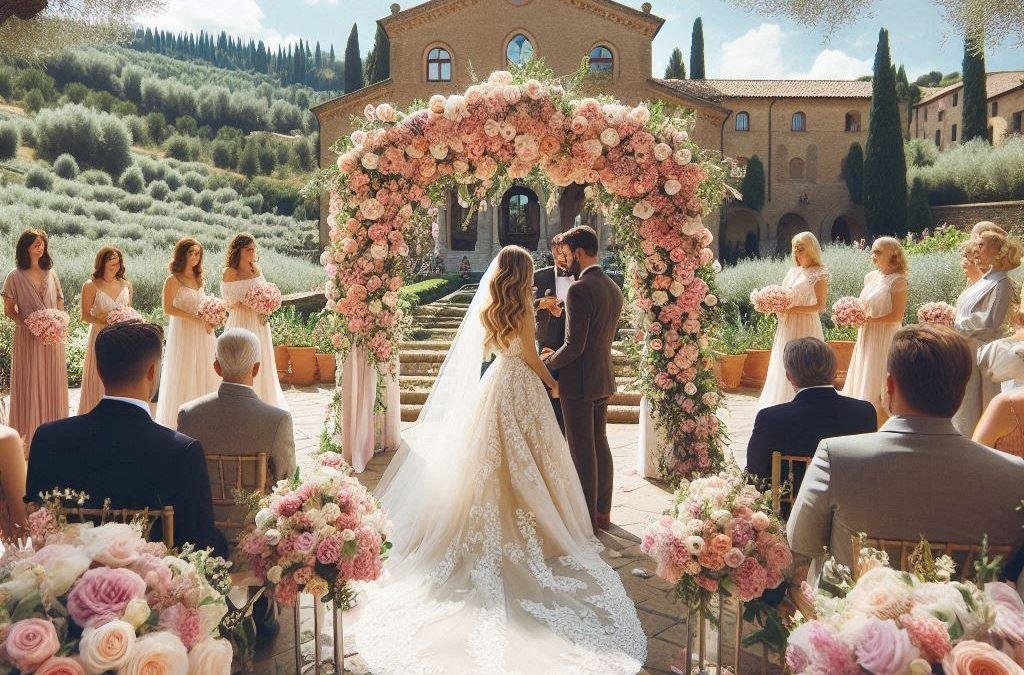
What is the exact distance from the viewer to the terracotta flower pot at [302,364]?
12023 millimetres

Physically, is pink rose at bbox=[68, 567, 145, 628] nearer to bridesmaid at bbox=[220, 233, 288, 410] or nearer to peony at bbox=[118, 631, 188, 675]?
peony at bbox=[118, 631, 188, 675]

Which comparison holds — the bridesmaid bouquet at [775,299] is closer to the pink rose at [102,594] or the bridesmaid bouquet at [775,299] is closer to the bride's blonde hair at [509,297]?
the bride's blonde hair at [509,297]

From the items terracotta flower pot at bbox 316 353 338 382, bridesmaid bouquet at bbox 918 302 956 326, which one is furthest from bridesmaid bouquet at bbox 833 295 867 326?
terracotta flower pot at bbox 316 353 338 382

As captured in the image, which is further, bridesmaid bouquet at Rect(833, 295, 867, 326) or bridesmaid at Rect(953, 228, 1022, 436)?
bridesmaid bouquet at Rect(833, 295, 867, 326)

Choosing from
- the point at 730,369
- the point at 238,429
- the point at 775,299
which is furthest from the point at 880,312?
the point at 238,429

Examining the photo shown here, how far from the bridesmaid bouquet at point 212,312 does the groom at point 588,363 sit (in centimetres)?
346

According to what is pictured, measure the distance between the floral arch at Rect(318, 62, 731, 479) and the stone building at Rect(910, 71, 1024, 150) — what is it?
3607 cm

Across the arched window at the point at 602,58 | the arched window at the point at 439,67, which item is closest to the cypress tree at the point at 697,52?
the arched window at the point at 602,58

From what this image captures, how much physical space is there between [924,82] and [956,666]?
86.2 m

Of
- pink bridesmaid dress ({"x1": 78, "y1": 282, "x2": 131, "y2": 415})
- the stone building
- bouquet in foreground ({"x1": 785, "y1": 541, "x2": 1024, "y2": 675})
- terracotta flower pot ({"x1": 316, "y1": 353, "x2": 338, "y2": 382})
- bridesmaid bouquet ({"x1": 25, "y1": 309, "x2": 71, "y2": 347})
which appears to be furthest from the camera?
the stone building

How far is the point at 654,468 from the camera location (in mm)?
7180

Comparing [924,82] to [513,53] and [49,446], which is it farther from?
[49,446]

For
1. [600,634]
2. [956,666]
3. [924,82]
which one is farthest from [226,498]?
[924,82]

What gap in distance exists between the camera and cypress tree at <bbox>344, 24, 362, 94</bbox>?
41.1 meters
